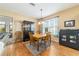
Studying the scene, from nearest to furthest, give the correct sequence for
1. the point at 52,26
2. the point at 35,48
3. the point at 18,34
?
1. the point at 18,34
2. the point at 52,26
3. the point at 35,48

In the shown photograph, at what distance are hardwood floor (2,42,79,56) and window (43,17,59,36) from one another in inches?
14.1

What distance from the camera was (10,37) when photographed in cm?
232

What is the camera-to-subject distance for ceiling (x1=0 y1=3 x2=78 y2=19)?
2197 millimetres

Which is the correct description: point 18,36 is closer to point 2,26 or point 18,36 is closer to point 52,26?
point 2,26

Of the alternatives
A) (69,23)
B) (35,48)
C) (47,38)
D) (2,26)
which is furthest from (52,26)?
(2,26)

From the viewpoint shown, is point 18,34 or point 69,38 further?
point 69,38

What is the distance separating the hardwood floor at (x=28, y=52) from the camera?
232 centimetres

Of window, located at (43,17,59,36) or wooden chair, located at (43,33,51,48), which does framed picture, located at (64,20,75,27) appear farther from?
wooden chair, located at (43,33,51,48)

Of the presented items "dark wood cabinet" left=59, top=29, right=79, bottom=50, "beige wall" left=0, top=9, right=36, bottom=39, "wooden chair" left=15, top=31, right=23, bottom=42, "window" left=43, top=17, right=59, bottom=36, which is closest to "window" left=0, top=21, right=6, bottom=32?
"beige wall" left=0, top=9, right=36, bottom=39

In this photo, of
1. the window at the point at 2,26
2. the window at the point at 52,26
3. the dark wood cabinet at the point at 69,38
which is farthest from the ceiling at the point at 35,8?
the dark wood cabinet at the point at 69,38

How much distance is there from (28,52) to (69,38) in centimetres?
129

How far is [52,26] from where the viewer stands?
249 centimetres

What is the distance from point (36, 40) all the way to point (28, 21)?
61 centimetres

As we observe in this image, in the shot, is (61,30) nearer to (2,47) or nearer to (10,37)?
(10,37)
